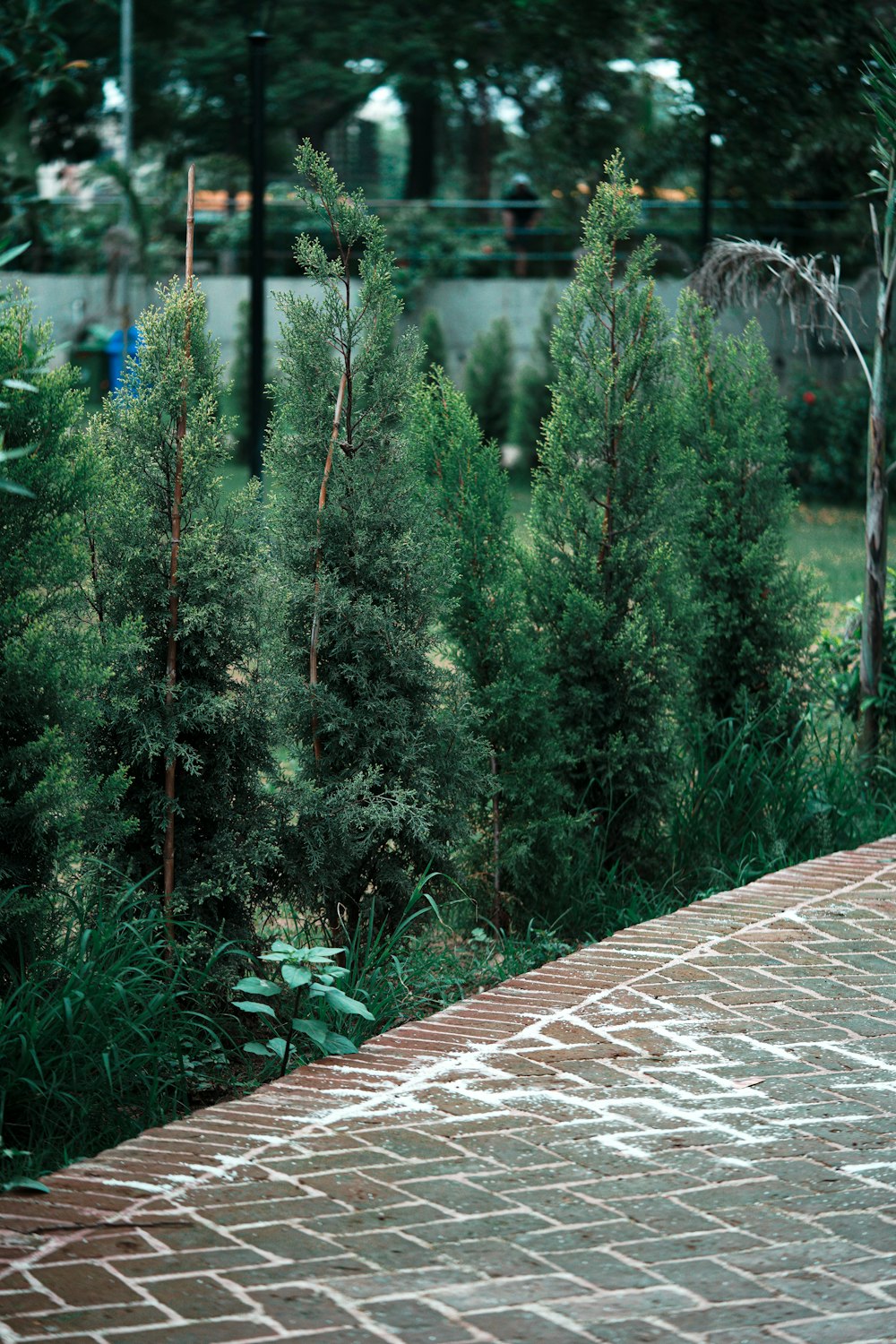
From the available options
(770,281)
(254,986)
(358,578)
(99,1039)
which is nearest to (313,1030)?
(254,986)

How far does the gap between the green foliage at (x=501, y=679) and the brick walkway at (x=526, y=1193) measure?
4.44 ft

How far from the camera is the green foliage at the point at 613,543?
607 centimetres

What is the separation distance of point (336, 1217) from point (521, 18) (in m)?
25.1

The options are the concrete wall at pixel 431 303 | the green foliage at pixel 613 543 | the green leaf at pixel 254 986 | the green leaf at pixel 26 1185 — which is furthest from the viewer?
the concrete wall at pixel 431 303

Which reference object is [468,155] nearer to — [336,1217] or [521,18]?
[521,18]

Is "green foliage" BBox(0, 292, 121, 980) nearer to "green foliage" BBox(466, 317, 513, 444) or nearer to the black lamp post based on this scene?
the black lamp post

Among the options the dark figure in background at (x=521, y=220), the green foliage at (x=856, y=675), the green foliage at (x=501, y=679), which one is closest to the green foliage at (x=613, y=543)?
the green foliage at (x=501, y=679)

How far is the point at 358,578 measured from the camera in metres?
4.97

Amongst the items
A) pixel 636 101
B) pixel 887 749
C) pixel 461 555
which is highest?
pixel 636 101

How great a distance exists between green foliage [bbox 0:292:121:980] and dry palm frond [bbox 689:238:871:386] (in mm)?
3894

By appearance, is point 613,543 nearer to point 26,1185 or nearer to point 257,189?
point 26,1185

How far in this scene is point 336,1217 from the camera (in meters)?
3.01

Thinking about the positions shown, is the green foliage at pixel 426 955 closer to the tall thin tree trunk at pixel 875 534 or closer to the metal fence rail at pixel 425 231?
the tall thin tree trunk at pixel 875 534

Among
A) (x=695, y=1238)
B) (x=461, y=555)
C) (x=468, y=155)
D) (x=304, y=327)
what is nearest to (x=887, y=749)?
(x=461, y=555)
